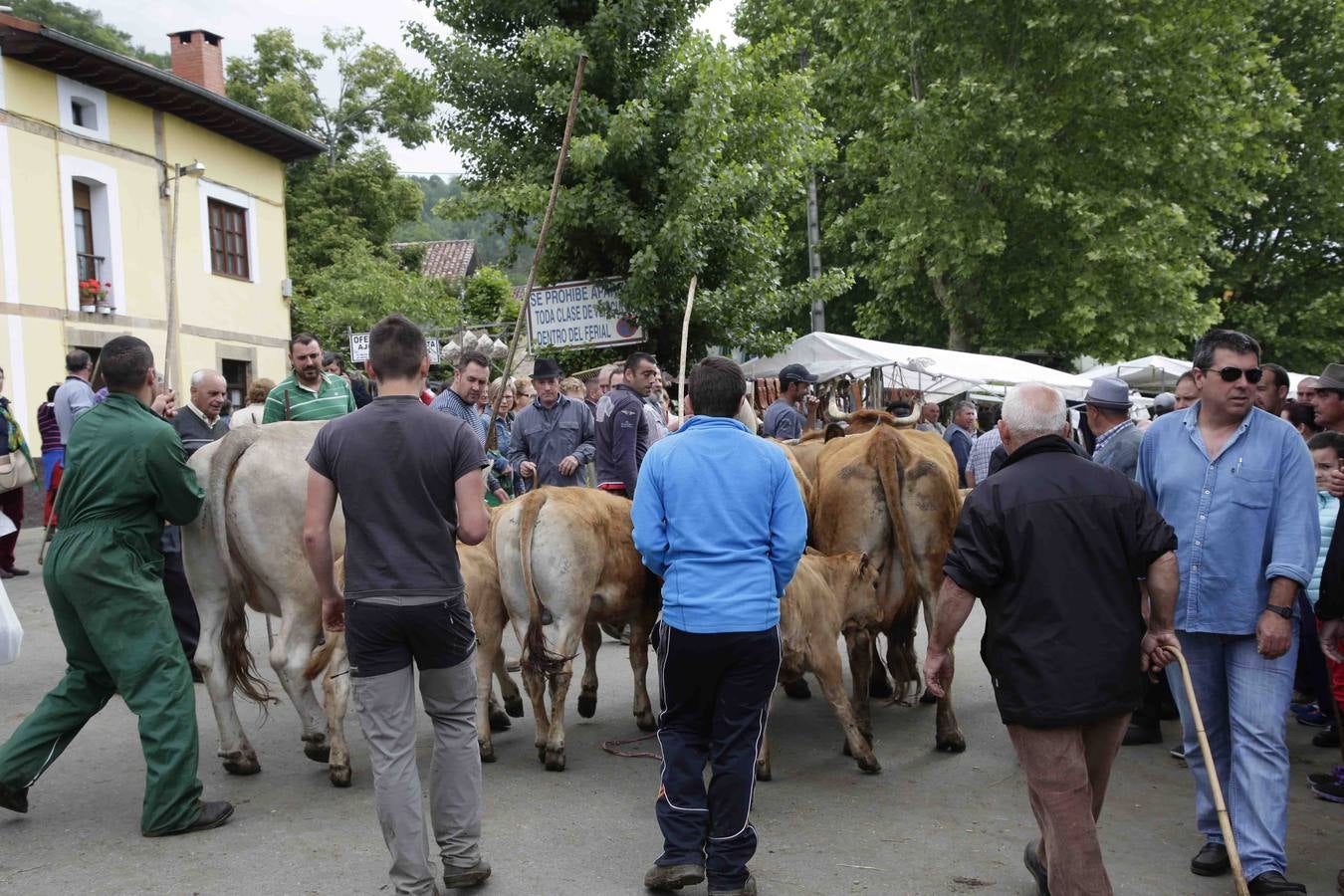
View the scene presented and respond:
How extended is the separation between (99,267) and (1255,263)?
87.9 ft

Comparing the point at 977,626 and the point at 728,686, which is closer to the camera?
the point at 728,686

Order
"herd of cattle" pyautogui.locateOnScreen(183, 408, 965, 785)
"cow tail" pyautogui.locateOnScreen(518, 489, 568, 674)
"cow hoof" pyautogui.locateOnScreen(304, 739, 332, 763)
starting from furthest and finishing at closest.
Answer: "cow hoof" pyautogui.locateOnScreen(304, 739, 332, 763) < "herd of cattle" pyautogui.locateOnScreen(183, 408, 965, 785) < "cow tail" pyautogui.locateOnScreen(518, 489, 568, 674)

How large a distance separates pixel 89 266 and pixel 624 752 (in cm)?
1800

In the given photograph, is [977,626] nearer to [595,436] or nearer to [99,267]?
[595,436]

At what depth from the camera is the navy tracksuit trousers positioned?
14.0ft

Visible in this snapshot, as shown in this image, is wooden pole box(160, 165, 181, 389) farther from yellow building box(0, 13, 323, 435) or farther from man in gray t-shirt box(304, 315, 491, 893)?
man in gray t-shirt box(304, 315, 491, 893)

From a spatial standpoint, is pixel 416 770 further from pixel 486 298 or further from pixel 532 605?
pixel 486 298

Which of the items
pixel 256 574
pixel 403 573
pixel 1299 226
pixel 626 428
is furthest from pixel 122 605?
pixel 1299 226

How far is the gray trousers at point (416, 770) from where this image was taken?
4.05 m

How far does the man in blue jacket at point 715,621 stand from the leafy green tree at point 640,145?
10129 millimetres

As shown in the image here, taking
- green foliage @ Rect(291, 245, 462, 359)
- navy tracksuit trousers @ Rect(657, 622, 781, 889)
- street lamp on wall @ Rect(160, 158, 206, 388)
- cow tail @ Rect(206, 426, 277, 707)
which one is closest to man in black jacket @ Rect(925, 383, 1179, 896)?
navy tracksuit trousers @ Rect(657, 622, 781, 889)

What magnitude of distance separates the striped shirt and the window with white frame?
49.7ft

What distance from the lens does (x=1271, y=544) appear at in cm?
437

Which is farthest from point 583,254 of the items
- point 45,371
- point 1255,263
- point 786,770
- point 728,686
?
point 1255,263
